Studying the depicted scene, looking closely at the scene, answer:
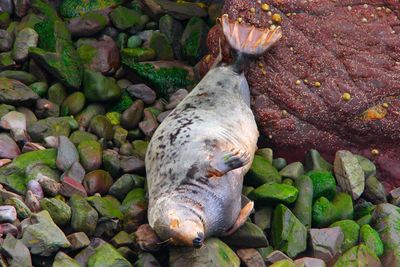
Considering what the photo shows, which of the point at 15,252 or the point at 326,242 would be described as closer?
the point at 15,252

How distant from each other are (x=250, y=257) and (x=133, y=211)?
0.77 metres

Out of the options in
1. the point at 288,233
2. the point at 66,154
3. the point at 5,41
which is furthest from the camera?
the point at 5,41

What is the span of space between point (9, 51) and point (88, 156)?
1.38 m

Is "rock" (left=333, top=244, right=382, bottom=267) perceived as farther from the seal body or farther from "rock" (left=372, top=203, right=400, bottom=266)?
the seal body

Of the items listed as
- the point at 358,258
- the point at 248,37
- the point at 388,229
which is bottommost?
the point at 388,229

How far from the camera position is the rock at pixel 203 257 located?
4.42 metres

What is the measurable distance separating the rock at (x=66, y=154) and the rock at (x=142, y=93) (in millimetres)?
867

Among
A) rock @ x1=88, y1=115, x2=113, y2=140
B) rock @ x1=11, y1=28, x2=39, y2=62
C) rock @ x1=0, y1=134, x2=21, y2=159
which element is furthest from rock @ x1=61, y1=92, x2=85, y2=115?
rock @ x1=0, y1=134, x2=21, y2=159

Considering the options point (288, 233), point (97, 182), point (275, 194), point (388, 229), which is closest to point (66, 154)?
point (97, 182)

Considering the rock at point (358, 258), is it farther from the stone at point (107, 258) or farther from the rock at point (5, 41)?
the rock at point (5, 41)

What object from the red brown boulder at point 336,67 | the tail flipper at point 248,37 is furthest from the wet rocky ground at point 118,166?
the tail flipper at point 248,37

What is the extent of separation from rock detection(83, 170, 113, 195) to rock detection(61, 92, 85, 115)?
808mm

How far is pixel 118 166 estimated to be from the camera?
531 centimetres

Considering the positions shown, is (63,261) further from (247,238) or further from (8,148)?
(8,148)
